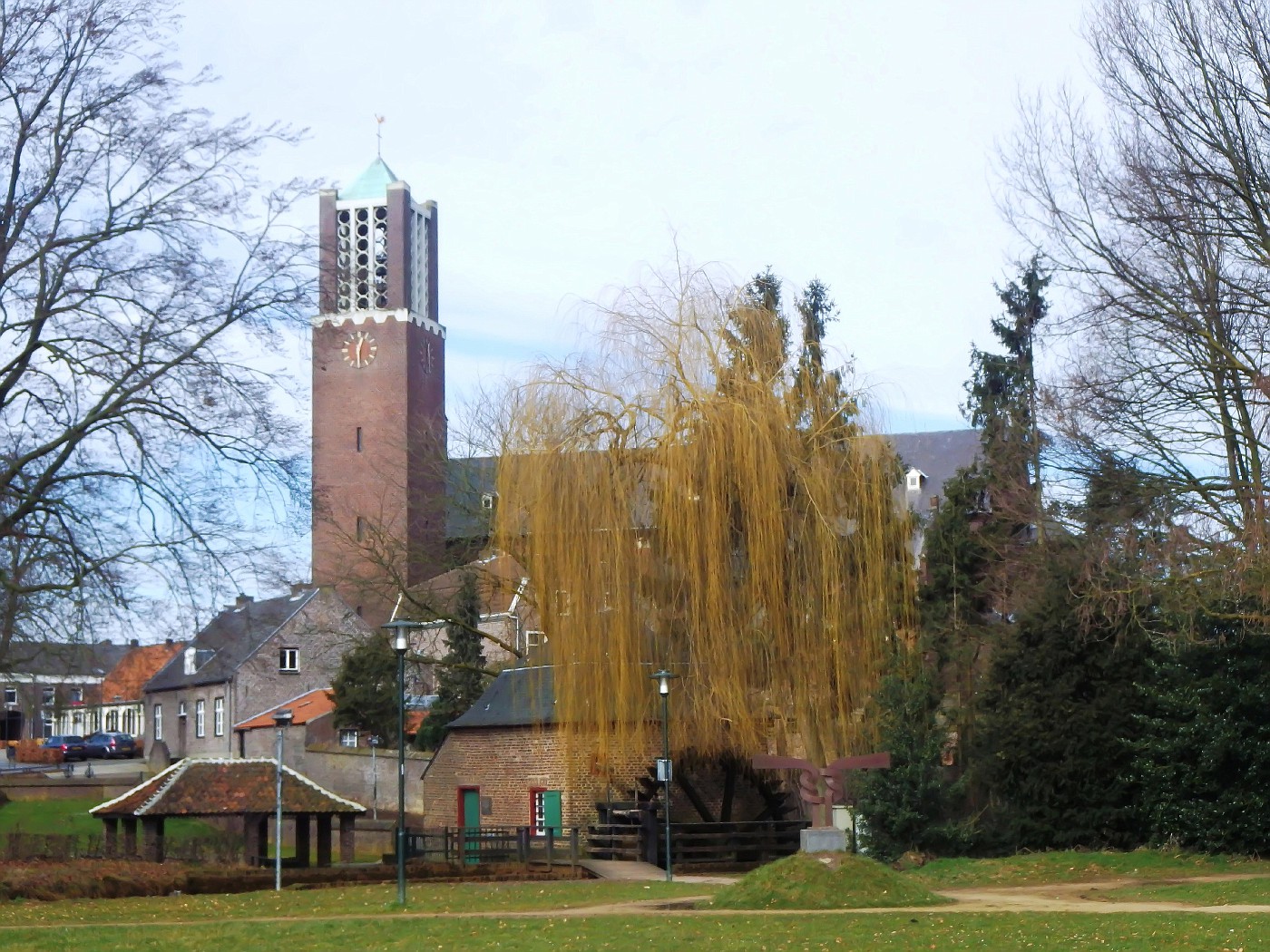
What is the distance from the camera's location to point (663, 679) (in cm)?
2488

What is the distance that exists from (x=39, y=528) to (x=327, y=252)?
493 centimetres

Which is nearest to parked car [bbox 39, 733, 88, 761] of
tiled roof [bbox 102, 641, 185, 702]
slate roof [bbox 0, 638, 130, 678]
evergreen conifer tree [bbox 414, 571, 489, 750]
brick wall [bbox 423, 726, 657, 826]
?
tiled roof [bbox 102, 641, 185, 702]

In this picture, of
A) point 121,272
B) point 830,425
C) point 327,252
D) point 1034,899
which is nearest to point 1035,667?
point 830,425

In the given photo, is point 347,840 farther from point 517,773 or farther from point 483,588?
point 483,588

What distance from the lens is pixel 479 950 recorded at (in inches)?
548

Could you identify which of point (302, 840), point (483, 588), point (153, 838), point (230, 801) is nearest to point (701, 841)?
point (302, 840)

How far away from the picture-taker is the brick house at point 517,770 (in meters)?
31.2

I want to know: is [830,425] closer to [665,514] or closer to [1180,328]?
[665,514]

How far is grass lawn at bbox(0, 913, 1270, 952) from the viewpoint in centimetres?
1353

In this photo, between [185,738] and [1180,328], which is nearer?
[1180,328]

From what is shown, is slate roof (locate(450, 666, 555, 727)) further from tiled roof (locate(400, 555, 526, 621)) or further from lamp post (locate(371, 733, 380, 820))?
lamp post (locate(371, 733, 380, 820))

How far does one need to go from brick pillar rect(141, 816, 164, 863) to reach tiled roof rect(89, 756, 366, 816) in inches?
17.4

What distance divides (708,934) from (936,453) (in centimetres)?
5181

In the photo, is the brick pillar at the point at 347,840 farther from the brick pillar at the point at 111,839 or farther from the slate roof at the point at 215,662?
the slate roof at the point at 215,662
